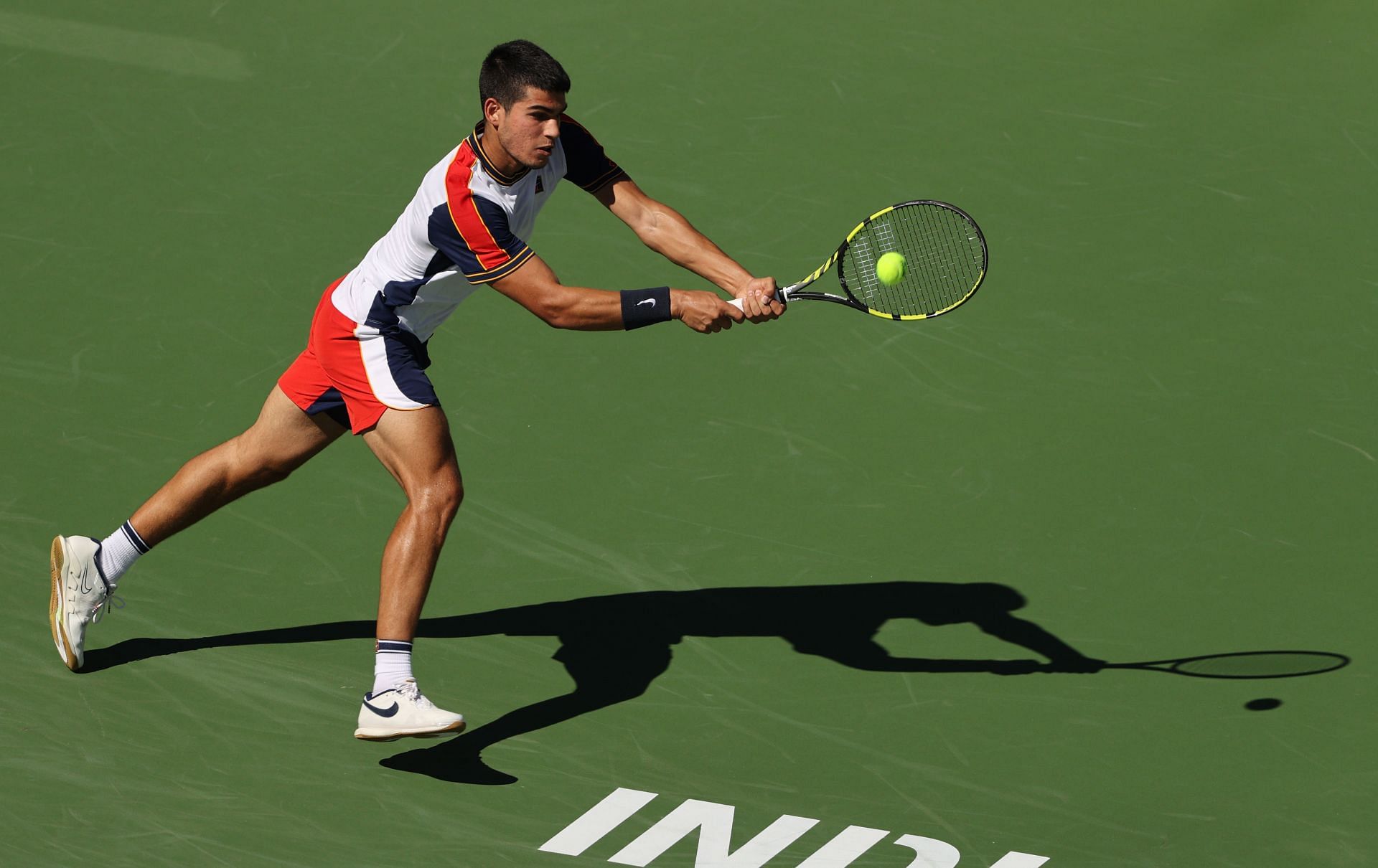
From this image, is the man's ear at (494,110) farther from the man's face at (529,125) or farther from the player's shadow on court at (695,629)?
the player's shadow on court at (695,629)

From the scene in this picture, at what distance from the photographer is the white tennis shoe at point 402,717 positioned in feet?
19.5

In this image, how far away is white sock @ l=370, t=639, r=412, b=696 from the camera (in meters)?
6.02

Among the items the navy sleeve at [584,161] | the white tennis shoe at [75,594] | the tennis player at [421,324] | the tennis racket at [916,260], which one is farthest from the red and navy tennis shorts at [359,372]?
the tennis racket at [916,260]

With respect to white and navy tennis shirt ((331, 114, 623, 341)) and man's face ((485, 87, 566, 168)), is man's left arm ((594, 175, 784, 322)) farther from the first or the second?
man's face ((485, 87, 566, 168))

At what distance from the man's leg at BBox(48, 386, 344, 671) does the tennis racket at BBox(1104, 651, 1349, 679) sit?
296cm

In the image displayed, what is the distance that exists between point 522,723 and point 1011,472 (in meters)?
2.39

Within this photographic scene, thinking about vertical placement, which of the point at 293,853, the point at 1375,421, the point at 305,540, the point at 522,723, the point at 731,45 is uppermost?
the point at 731,45

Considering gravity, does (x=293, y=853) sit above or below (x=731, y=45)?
below

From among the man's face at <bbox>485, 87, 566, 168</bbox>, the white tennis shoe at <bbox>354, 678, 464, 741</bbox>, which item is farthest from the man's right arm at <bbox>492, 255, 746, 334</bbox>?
the white tennis shoe at <bbox>354, 678, 464, 741</bbox>

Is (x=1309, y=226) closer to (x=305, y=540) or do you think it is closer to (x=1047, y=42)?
(x=1047, y=42)

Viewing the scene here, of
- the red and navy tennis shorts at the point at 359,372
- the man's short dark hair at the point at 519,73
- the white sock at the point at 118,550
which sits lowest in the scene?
the white sock at the point at 118,550

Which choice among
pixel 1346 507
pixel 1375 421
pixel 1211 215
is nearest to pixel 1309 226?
pixel 1211 215

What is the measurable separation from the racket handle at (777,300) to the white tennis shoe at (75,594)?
2.47m

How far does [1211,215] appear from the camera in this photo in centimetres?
910
